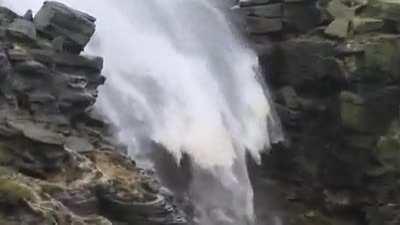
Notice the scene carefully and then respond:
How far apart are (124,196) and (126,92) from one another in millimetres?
10136

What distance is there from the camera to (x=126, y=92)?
37000mm

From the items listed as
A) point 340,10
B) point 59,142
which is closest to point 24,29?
point 59,142

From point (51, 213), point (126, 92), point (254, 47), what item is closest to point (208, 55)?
point (254, 47)

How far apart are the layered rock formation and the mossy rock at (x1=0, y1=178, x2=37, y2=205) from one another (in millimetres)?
30

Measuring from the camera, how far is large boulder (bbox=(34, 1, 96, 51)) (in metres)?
31.8

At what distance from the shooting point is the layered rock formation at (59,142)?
25.7 metres

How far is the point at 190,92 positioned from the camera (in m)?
40.4

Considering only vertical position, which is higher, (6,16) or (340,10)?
(6,16)

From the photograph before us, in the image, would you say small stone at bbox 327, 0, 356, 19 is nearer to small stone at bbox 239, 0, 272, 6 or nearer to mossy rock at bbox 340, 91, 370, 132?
small stone at bbox 239, 0, 272, 6

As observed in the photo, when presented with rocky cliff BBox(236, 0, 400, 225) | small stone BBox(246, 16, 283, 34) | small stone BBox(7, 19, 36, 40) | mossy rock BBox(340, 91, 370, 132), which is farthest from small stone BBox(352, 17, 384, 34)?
small stone BBox(7, 19, 36, 40)

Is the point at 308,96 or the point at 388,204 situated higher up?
the point at 308,96

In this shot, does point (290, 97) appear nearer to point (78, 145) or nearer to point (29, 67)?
point (78, 145)

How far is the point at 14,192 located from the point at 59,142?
3.47 meters

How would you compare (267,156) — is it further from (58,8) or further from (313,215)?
(58,8)
